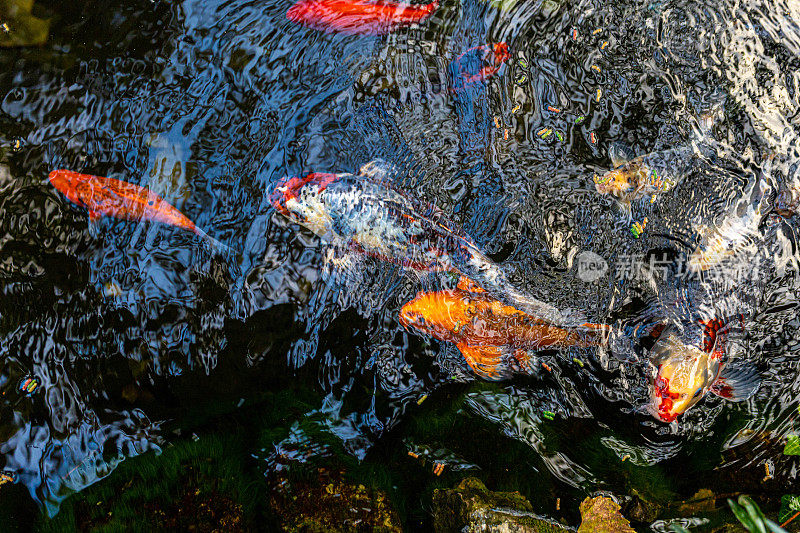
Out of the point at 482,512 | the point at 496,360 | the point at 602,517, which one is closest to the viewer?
the point at 482,512

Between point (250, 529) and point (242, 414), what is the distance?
0.76 metres

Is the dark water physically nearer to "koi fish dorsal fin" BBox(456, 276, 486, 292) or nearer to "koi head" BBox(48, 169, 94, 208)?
"koi head" BBox(48, 169, 94, 208)

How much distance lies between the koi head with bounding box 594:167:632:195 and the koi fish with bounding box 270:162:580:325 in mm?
1033

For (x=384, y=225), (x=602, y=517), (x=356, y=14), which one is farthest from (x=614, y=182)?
(x=356, y=14)

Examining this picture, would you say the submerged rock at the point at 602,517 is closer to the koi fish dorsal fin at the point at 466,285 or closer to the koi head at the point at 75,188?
the koi fish dorsal fin at the point at 466,285

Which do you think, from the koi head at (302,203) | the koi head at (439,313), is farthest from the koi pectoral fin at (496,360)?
the koi head at (302,203)

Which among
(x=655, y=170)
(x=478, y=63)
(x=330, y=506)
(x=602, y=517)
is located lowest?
(x=330, y=506)

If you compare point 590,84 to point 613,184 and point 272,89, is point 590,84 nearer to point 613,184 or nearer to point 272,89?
point 613,184

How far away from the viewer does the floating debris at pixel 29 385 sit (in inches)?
141

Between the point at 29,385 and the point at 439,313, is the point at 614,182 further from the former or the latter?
the point at 29,385

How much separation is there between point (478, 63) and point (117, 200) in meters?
3.07

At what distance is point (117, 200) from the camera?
12.6 feet

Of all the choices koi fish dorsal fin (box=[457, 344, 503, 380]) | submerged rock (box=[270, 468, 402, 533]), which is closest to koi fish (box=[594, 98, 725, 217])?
koi fish dorsal fin (box=[457, 344, 503, 380])

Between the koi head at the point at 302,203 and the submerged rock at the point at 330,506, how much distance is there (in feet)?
6.05
